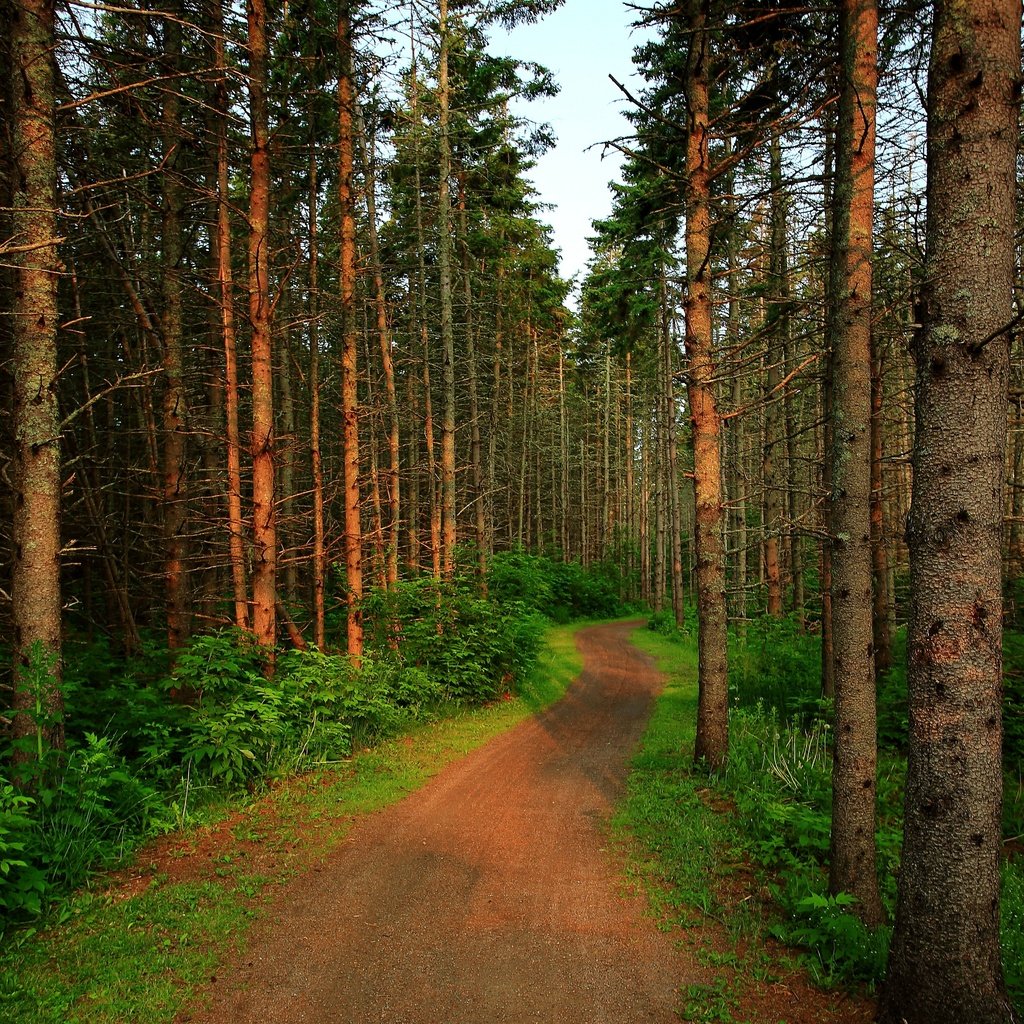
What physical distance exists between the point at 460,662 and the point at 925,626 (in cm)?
943

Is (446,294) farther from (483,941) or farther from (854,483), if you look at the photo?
(483,941)

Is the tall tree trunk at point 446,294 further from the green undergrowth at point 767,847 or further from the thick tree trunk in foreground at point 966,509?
the thick tree trunk in foreground at point 966,509

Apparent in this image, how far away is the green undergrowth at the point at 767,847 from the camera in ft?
13.6

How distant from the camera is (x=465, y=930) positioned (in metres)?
4.46

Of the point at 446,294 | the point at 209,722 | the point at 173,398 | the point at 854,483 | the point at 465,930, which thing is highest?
the point at 446,294

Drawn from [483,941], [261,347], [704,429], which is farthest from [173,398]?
[483,941]

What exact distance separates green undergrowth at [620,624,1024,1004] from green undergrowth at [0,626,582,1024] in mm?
3065

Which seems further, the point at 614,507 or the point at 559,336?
the point at 614,507

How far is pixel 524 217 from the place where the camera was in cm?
2217

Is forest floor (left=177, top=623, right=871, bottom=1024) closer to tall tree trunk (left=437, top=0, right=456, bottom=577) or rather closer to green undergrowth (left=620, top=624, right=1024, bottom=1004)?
green undergrowth (left=620, top=624, right=1024, bottom=1004)

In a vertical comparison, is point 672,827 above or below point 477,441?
below

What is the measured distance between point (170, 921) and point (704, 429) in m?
7.22

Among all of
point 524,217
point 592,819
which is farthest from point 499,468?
point 592,819

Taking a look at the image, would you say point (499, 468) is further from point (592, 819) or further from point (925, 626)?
point (925, 626)
